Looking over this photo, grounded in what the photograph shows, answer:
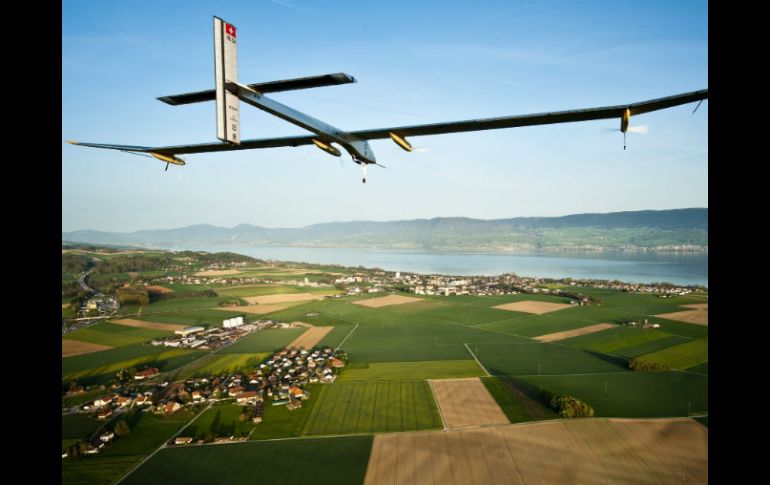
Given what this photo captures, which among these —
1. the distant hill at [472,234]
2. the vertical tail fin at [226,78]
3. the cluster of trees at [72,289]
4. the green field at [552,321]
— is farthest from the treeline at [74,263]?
the distant hill at [472,234]

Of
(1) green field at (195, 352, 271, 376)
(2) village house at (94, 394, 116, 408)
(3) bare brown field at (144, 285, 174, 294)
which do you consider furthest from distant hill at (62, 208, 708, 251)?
(2) village house at (94, 394, 116, 408)

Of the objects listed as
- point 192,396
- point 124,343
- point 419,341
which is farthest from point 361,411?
point 124,343

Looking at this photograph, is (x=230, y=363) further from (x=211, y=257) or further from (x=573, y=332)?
(x=211, y=257)

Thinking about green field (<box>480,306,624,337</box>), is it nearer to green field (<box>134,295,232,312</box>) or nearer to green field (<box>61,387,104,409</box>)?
green field (<box>61,387,104,409</box>)

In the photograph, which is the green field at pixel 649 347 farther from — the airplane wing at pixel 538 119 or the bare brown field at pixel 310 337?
the airplane wing at pixel 538 119
